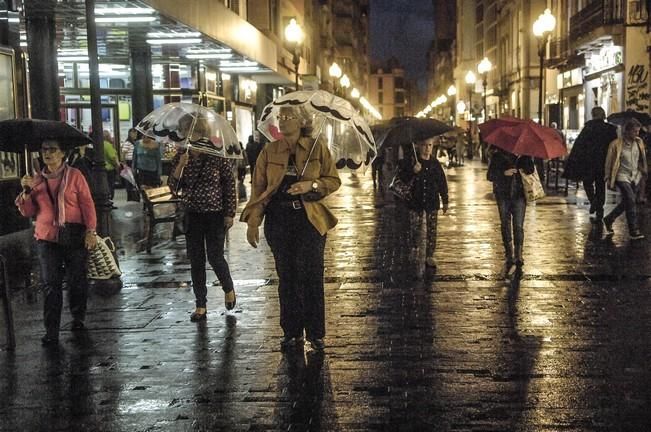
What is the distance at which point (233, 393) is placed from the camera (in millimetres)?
6254

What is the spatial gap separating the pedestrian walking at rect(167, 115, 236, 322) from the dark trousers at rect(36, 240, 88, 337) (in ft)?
3.36

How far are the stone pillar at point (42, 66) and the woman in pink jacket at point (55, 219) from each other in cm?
1073

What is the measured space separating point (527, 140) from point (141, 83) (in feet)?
58.9

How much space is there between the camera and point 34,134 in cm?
820

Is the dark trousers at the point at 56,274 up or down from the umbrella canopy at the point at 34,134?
down

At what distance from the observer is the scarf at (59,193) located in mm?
7938

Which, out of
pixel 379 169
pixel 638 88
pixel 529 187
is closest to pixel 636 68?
pixel 638 88

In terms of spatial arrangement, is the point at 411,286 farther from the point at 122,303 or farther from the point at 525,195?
the point at 122,303

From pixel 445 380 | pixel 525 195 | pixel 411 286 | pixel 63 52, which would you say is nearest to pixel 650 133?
pixel 525 195

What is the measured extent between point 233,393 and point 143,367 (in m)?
1.05

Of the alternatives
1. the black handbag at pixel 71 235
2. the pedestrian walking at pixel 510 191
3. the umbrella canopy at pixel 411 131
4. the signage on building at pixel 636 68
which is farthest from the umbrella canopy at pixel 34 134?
the signage on building at pixel 636 68

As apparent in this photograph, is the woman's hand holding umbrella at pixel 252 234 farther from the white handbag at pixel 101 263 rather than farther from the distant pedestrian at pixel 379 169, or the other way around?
the distant pedestrian at pixel 379 169

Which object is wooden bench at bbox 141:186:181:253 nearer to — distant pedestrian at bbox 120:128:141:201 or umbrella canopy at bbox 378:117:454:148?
distant pedestrian at bbox 120:128:141:201

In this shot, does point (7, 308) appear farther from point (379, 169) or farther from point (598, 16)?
point (598, 16)
